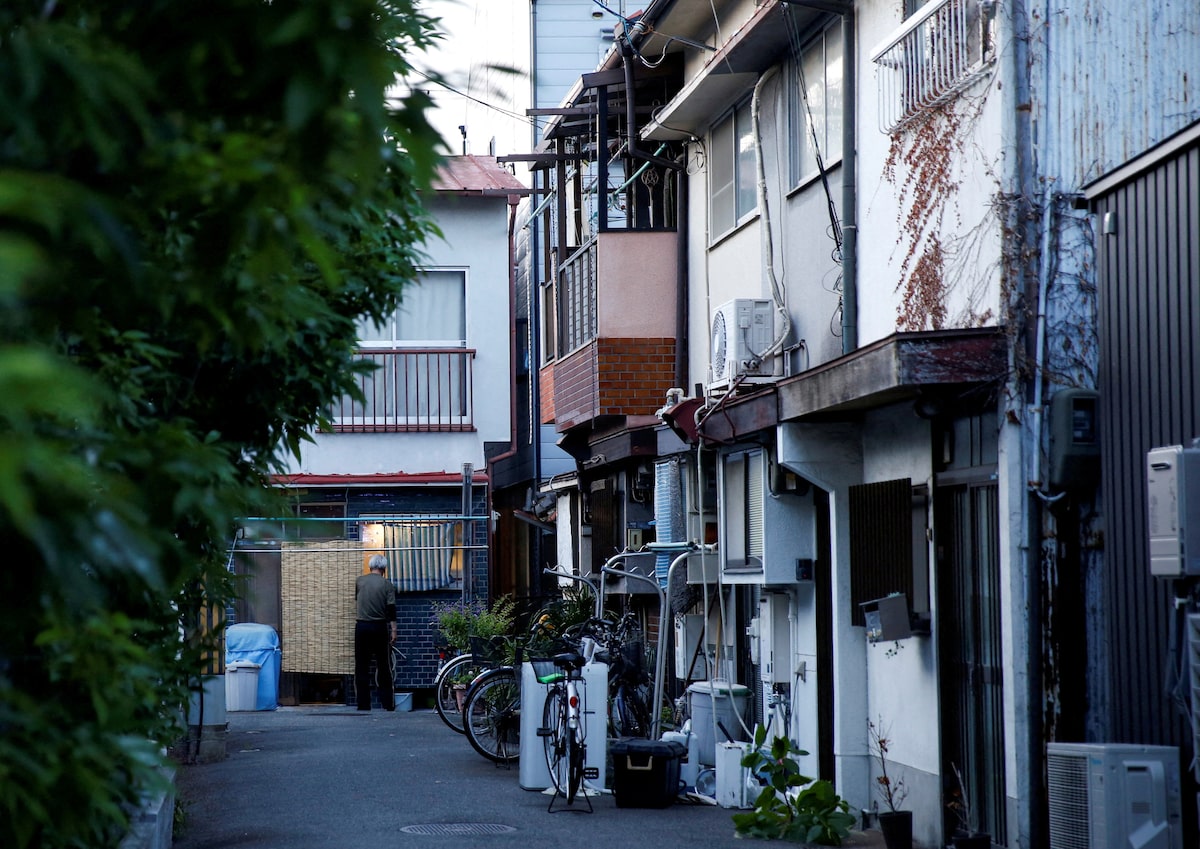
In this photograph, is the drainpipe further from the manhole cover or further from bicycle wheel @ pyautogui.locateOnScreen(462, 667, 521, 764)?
bicycle wheel @ pyautogui.locateOnScreen(462, 667, 521, 764)

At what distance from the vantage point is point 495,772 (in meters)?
13.5

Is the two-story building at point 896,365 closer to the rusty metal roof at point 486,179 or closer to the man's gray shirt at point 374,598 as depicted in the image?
the man's gray shirt at point 374,598

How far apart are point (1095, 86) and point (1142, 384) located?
75.0 inches

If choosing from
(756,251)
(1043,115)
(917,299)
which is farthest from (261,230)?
(756,251)

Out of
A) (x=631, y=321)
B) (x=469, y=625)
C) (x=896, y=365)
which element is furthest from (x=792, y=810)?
(x=469, y=625)

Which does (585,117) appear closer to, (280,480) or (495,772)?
(495,772)

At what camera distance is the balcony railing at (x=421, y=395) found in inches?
894

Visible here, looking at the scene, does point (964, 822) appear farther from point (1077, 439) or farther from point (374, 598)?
point (374, 598)

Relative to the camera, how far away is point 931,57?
367 inches

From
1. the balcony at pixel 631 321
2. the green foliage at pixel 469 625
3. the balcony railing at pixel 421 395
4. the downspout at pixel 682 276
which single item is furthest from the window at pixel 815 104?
the balcony railing at pixel 421 395

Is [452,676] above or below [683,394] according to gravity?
below

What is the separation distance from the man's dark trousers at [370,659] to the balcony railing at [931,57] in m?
11.7

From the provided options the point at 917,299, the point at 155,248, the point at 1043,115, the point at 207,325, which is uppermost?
the point at 1043,115

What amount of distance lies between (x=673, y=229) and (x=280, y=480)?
8.87m
